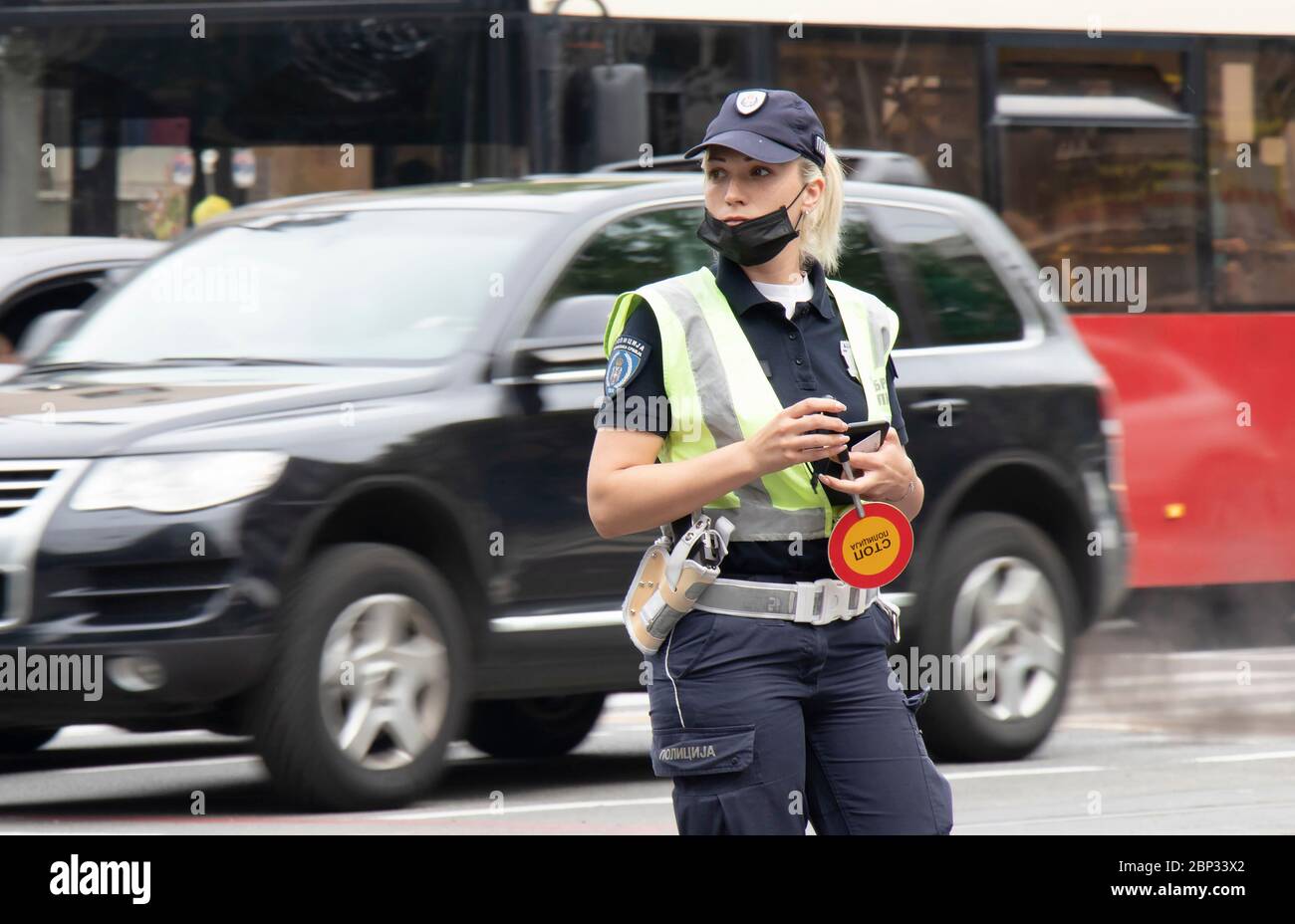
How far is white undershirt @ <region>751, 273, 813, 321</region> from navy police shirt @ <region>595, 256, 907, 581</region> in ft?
0.04

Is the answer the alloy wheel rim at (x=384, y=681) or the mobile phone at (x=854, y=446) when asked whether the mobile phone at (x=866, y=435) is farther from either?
the alloy wheel rim at (x=384, y=681)

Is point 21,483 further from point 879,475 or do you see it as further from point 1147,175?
point 1147,175

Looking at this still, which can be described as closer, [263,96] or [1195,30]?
[263,96]

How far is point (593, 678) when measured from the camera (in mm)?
8172

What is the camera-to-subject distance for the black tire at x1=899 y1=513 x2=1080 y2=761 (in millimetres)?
8984

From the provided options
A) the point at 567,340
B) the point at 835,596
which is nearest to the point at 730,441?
the point at 835,596

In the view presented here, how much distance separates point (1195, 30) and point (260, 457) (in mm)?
7436

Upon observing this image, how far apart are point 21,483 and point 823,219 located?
3.57 meters

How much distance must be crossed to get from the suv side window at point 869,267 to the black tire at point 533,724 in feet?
5.82

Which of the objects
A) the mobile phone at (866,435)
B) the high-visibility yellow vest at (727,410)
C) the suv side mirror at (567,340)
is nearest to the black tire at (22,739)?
the suv side mirror at (567,340)

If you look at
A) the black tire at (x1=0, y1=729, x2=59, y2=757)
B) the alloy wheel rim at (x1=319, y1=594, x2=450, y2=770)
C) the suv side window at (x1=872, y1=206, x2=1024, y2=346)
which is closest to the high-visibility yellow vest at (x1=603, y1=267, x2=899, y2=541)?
the alloy wheel rim at (x1=319, y1=594, x2=450, y2=770)

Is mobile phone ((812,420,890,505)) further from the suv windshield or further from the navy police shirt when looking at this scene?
the suv windshield
